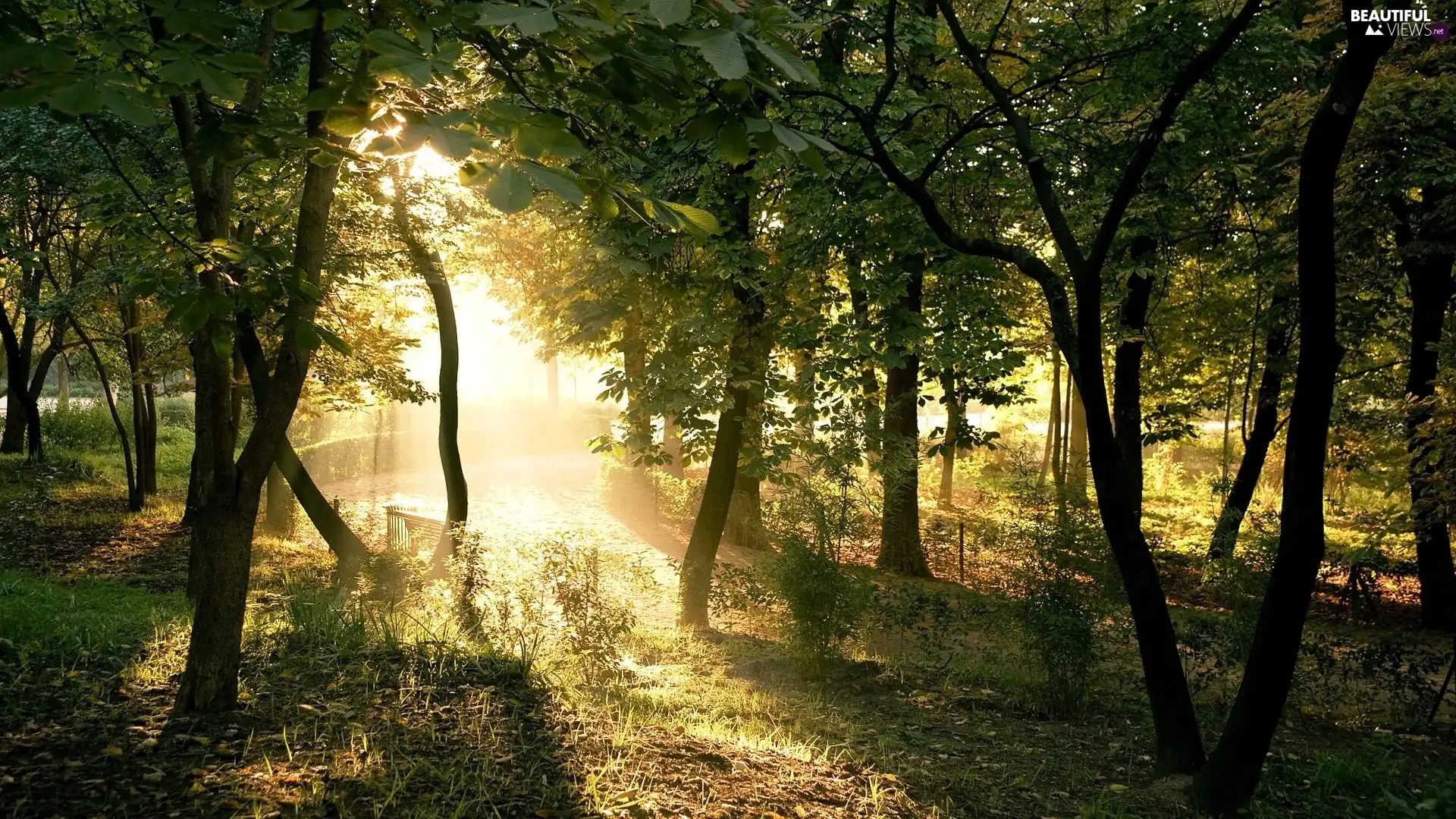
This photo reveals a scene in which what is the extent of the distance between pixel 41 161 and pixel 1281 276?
1287 cm

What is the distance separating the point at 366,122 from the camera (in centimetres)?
225

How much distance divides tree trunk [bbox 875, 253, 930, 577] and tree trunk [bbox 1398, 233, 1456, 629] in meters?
4.81

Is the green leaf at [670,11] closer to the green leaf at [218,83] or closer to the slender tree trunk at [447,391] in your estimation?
the green leaf at [218,83]

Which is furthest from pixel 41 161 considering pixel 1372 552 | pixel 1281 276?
pixel 1372 552

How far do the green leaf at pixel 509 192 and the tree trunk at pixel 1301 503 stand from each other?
4.09 metres

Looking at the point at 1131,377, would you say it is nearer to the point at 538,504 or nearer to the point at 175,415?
the point at 538,504

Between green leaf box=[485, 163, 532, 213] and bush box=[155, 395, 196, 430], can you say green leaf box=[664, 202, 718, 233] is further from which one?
bush box=[155, 395, 196, 430]

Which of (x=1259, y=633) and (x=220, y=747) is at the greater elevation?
(x=1259, y=633)

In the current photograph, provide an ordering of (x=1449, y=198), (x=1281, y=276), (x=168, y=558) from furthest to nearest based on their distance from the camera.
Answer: (x=168, y=558) → (x=1281, y=276) → (x=1449, y=198)

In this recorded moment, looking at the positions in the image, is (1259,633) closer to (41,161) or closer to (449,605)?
(449,605)

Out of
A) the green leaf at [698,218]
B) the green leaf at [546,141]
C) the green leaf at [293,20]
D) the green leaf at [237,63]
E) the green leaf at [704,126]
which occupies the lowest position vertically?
the green leaf at [698,218]

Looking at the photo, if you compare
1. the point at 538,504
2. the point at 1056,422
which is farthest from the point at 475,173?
the point at 1056,422

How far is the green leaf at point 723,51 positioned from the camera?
1.70 meters

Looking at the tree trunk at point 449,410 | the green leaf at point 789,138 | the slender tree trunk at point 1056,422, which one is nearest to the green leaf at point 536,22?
the green leaf at point 789,138
